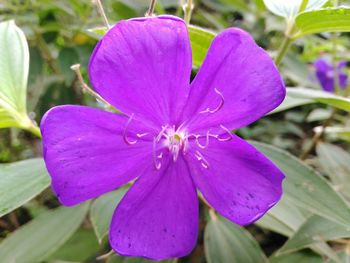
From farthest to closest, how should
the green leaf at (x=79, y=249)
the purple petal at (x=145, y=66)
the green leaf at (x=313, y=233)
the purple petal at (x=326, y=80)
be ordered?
the purple petal at (x=326, y=80) → the green leaf at (x=79, y=249) → the green leaf at (x=313, y=233) → the purple petal at (x=145, y=66)

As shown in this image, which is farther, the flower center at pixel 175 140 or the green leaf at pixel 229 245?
the green leaf at pixel 229 245

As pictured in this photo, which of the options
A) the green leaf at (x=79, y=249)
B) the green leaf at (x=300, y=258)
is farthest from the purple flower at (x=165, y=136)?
the green leaf at (x=79, y=249)

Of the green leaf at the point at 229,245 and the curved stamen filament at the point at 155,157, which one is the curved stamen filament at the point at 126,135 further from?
the green leaf at the point at 229,245

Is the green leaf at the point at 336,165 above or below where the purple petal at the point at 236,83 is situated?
below

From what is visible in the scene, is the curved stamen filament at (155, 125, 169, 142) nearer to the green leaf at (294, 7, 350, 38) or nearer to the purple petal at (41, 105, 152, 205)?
the purple petal at (41, 105, 152, 205)

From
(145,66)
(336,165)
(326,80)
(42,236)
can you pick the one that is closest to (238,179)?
(145,66)
